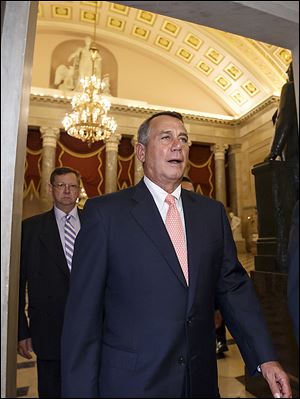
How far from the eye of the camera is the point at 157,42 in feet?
51.2

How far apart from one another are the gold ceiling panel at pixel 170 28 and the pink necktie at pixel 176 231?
14.2 metres

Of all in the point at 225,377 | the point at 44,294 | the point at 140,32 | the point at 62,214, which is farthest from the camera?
the point at 140,32

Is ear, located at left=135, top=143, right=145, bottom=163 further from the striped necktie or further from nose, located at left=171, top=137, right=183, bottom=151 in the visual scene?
the striped necktie

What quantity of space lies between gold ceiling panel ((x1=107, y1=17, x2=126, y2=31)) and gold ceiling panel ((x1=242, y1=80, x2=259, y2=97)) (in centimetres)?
598

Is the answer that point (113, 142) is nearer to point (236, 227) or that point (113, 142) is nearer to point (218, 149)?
point (218, 149)

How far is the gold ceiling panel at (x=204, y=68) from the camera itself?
15.7 m

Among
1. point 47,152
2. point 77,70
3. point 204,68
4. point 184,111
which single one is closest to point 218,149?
point 184,111

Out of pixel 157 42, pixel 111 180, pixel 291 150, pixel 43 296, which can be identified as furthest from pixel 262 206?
pixel 157 42

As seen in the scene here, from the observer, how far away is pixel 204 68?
16.0 meters

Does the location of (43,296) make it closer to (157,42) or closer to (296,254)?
(296,254)

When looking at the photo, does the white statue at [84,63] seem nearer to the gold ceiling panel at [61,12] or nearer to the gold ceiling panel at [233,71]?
the gold ceiling panel at [61,12]

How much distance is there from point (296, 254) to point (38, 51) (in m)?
16.4

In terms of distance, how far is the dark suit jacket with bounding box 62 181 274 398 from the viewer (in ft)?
4.75

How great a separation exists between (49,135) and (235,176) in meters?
8.97
